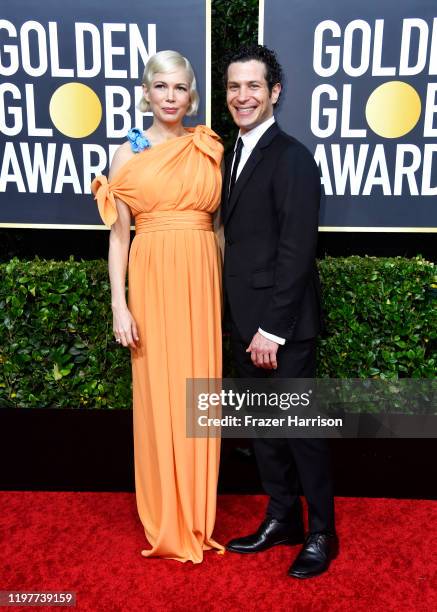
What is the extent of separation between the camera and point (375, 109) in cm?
277

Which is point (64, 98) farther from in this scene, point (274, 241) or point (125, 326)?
point (274, 241)

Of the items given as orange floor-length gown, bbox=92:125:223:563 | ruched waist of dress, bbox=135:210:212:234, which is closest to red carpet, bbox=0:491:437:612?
orange floor-length gown, bbox=92:125:223:563

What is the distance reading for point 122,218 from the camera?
2.16m

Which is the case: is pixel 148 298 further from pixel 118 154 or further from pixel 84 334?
pixel 84 334

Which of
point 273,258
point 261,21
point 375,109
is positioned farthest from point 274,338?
point 261,21

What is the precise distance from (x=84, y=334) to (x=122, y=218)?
0.91 metres

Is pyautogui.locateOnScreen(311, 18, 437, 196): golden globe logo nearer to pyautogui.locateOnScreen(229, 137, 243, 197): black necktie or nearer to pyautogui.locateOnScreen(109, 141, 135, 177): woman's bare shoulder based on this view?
pyautogui.locateOnScreen(229, 137, 243, 197): black necktie

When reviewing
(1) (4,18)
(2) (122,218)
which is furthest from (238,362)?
(1) (4,18)

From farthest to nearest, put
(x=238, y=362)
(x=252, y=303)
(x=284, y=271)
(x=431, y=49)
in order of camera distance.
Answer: (x=431, y=49) < (x=238, y=362) < (x=252, y=303) < (x=284, y=271)

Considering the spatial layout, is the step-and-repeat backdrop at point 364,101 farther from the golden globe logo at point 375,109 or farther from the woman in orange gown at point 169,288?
the woman in orange gown at point 169,288

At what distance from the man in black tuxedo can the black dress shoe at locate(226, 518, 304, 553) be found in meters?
0.15

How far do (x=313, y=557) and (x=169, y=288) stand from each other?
123cm

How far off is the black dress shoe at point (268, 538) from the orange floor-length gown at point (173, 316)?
103 mm

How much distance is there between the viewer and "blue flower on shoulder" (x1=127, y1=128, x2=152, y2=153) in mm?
2076
